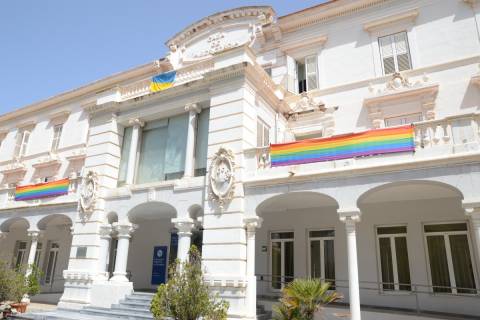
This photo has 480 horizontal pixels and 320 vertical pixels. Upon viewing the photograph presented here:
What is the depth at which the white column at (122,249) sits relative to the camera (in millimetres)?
14570

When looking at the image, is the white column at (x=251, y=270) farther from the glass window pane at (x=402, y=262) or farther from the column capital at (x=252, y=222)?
the glass window pane at (x=402, y=262)

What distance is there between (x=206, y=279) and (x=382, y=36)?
1196 centimetres

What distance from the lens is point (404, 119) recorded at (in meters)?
14.6

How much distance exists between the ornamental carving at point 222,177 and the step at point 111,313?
4364mm

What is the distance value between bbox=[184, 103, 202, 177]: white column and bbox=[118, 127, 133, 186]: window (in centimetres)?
345

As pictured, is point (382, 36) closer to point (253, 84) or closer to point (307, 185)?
point (253, 84)

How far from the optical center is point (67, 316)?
13398 millimetres

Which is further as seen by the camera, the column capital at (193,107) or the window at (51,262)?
the window at (51,262)

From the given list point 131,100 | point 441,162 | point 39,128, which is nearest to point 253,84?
point 131,100

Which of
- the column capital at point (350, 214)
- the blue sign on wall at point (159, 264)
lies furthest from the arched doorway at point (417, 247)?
the blue sign on wall at point (159, 264)

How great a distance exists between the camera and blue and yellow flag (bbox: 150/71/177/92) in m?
15.9

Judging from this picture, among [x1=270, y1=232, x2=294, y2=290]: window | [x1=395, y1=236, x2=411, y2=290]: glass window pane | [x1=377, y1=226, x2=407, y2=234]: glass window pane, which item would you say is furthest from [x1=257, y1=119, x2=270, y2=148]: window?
[x1=395, y1=236, x2=411, y2=290]: glass window pane

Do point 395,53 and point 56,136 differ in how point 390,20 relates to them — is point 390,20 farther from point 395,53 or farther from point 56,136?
point 56,136

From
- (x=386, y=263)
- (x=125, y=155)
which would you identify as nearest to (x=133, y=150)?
(x=125, y=155)
